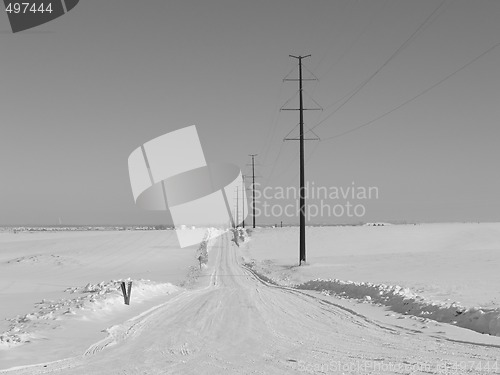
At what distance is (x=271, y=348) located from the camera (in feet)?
30.0

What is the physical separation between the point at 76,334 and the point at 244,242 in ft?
221

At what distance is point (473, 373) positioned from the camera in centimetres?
688

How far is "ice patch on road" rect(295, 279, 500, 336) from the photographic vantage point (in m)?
A: 10.8

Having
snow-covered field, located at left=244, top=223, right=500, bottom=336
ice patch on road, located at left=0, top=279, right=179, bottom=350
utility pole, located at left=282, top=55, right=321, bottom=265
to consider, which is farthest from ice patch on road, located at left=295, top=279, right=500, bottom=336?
utility pole, located at left=282, top=55, right=321, bottom=265

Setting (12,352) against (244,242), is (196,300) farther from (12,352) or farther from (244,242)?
(244,242)

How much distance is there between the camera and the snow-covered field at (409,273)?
1313 cm

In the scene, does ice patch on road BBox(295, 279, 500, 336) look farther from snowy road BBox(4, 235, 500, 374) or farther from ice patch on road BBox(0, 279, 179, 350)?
ice patch on road BBox(0, 279, 179, 350)

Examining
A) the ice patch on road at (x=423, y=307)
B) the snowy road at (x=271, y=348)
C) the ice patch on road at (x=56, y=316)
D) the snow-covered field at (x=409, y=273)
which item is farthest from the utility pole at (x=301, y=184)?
the snowy road at (x=271, y=348)

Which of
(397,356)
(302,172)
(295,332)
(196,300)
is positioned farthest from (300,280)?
(397,356)

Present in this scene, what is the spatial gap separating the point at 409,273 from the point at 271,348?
813 inches

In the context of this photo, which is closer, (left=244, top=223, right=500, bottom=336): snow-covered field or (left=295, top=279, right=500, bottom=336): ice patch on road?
(left=295, top=279, right=500, bottom=336): ice patch on road

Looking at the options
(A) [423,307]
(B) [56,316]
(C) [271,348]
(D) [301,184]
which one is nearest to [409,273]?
(D) [301,184]

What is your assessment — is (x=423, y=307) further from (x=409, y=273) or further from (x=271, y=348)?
(x=409, y=273)

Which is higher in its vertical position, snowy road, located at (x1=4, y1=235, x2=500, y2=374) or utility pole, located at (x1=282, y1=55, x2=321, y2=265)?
utility pole, located at (x1=282, y1=55, x2=321, y2=265)
